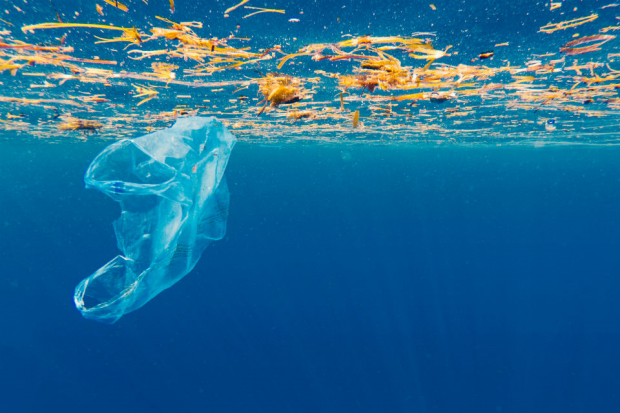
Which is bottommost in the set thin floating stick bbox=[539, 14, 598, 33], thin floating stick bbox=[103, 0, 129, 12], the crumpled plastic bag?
the crumpled plastic bag

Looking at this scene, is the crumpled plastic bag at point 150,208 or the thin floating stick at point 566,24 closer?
the thin floating stick at point 566,24

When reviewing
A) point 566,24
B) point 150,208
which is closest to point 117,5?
point 150,208

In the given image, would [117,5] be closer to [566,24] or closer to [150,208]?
[150,208]

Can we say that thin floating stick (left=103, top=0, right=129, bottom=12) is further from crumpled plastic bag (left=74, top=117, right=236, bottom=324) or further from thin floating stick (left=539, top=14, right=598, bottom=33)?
thin floating stick (left=539, top=14, right=598, bottom=33)

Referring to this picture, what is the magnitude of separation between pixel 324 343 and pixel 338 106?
20479 mm

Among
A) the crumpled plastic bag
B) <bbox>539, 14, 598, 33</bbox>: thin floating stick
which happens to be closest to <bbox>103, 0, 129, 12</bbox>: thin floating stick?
the crumpled plastic bag

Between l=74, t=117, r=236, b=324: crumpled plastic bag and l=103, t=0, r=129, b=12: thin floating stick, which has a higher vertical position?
l=103, t=0, r=129, b=12: thin floating stick

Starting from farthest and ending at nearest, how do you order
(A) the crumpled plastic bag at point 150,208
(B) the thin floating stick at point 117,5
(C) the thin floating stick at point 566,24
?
1. (A) the crumpled plastic bag at point 150,208
2. (C) the thin floating stick at point 566,24
3. (B) the thin floating stick at point 117,5

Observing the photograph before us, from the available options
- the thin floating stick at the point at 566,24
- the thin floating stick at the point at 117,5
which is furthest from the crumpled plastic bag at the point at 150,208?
the thin floating stick at the point at 566,24

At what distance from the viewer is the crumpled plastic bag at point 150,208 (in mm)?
3260

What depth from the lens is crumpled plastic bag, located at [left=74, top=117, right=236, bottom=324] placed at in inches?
128

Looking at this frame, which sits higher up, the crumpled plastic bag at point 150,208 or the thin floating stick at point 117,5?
the thin floating stick at point 117,5

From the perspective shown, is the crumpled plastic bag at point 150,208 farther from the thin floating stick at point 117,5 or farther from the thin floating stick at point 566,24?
the thin floating stick at point 566,24

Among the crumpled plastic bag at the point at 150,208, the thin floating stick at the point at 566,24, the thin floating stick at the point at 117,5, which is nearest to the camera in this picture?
the thin floating stick at the point at 117,5
